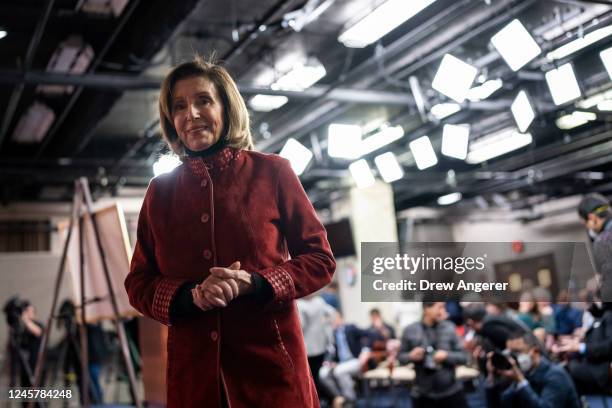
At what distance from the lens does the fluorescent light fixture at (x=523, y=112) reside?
5.14 m

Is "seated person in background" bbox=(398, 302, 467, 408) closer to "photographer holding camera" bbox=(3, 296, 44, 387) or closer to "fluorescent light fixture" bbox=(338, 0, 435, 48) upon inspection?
"fluorescent light fixture" bbox=(338, 0, 435, 48)

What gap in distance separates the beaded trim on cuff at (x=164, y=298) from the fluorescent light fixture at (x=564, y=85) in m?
4.00

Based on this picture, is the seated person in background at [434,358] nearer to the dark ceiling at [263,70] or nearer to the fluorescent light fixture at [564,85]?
the fluorescent light fixture at [564,85]

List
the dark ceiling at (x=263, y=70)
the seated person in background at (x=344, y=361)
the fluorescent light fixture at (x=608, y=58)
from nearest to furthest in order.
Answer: the fluorescent light fixture at (x=608, y=58) < the dark ceiling at (x=263, y=70) < the seated person in background at (x=344, y=361)

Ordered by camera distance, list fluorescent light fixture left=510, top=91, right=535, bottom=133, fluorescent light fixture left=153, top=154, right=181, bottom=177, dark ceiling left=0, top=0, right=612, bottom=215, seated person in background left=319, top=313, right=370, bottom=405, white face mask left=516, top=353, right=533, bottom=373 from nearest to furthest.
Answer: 1. fluorescent light fixture left=153, top=154, right=181, bottom=177
2. white face mask left=516, top=353, right=533, bottom=373
3. fluorescent light fixture left=510, top=91, right=535, bottom=133
4. dark ceiling left=0, top=0, right=612, bottom=215
5. seated person in background left=319, top=313, right=370, bottom=405

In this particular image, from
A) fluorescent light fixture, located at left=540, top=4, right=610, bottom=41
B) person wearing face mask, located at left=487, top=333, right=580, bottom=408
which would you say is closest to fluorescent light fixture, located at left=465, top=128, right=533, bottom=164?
fluorescent light fixture, located at left=540, top=4, right=610, bottom=41

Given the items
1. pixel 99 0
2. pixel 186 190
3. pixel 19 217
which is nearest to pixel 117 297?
pixel 186 190

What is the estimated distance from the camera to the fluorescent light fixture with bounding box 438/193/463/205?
54.7 feet

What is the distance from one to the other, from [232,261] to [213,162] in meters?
0.21

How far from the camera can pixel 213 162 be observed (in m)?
1.29

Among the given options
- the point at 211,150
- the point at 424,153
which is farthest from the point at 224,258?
the point at 424,153

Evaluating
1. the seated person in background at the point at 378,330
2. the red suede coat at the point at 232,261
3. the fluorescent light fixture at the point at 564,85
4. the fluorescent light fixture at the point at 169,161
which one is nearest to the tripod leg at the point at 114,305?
the fluorescent light fixture at the point at 169,161

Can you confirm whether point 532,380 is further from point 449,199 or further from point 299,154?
point 449,199

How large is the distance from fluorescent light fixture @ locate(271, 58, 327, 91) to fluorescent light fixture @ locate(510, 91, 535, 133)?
7.92ft
